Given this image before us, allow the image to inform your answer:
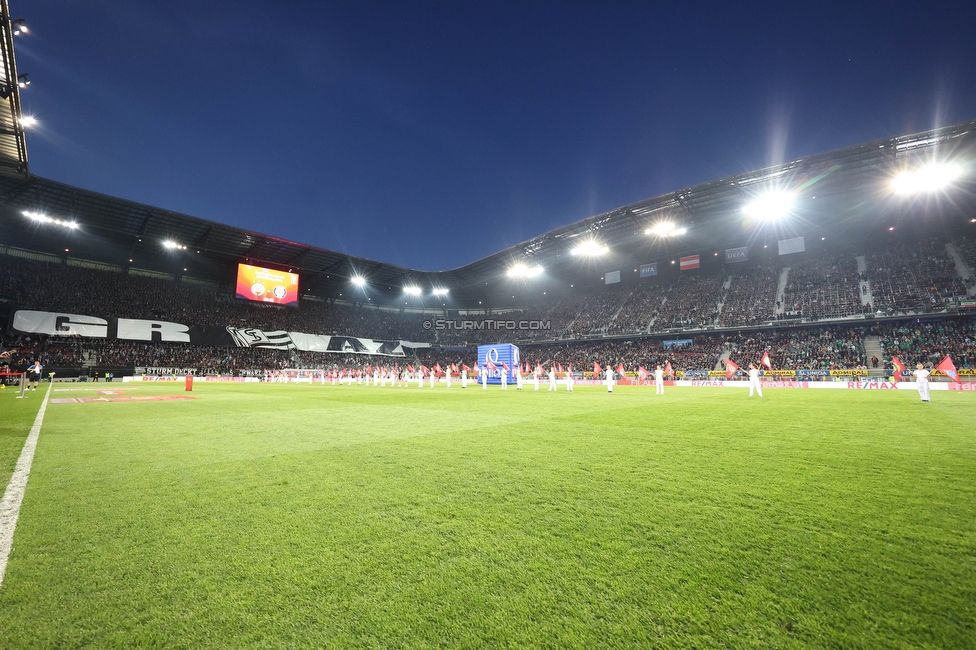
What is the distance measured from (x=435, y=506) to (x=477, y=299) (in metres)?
62.7

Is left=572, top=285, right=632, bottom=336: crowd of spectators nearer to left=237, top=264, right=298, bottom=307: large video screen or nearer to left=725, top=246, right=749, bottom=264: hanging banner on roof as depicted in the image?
left=725, top=246, right=749, bottom=264: hanging banner on roof

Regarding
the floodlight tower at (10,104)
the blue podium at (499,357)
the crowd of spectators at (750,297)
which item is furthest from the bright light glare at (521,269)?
the floodlight tower at (10,104)

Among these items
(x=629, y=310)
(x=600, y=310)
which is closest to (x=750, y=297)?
(x=629, y=310)

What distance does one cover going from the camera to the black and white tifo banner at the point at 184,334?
34219 mm

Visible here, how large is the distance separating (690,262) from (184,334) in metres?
56.7

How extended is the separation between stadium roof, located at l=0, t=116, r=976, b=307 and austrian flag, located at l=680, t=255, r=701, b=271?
1057 millimetres

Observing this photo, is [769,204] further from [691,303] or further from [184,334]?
[184,334]

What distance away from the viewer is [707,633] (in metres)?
1.71

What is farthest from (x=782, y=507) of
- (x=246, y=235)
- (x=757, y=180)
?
(x=246, y=235)

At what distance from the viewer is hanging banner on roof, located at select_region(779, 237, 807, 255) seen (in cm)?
4194

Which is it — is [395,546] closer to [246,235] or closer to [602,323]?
[246,235]

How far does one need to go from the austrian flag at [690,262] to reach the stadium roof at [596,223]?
1.06 m

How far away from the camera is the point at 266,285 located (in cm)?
4438

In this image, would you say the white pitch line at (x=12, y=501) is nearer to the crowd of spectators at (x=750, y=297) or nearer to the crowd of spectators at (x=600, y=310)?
the crowd of spectators at (x=750, y=297)
